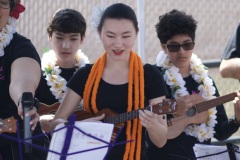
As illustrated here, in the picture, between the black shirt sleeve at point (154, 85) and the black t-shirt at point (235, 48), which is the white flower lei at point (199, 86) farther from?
the black shirt sleeve at point (154, 85)

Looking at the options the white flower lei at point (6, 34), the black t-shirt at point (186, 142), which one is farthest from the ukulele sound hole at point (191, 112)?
the white flower lei at point (6, 34)

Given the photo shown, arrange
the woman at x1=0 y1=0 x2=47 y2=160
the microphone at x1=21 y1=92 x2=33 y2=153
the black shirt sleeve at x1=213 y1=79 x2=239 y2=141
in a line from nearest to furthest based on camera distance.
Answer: the microphone at x1=21 y1=92 x2=33 y2=153 → the woman at x1=0 y1=0 x2=47 y2=160 → the black shirt sleeve at x1=213 y1=79 x2=239 y2=141

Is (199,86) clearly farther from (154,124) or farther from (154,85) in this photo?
(154,124)

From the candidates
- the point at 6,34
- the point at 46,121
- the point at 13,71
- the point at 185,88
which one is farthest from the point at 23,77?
the point at 185,88

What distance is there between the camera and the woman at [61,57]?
387 centimetres

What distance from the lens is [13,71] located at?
114 inches

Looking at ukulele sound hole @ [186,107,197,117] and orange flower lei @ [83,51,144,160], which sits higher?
orange flower lei @ [83,51,144,160]

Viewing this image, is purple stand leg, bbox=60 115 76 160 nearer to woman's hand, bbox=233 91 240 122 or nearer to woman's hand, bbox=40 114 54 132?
woman's hand, bbox=40 114 54 132

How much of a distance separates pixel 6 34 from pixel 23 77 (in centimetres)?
35

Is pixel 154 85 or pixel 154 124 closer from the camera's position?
pixel 154 124

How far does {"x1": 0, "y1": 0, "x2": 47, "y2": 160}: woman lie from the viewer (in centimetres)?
284

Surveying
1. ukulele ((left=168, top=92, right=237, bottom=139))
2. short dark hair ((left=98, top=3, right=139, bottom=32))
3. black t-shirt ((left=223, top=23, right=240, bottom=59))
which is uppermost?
short dark hair ((left=98, top=3, right=139, bottom=32))

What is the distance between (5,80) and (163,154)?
3.61ft

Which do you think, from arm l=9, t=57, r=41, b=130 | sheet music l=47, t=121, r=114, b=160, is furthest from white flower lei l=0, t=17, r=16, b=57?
sheet music l=47, t=121, r=114, b=160
